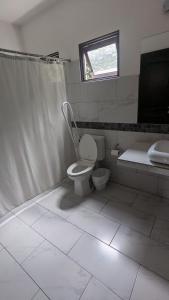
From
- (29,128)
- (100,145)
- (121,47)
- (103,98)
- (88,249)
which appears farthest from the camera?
(100,145)

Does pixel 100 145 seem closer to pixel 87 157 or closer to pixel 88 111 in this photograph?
pixel 87 157

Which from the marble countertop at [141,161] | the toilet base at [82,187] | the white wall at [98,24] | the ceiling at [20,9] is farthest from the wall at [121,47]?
the toilet base at [82,187]

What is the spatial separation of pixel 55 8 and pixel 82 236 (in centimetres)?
285

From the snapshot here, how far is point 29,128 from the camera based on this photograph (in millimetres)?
2016

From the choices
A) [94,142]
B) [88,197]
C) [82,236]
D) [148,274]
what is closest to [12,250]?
[82,236]

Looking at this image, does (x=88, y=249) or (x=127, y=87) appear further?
(x=127, y=87)

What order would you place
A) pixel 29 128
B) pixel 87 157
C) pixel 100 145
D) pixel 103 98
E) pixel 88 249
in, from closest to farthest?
pixel 88 249 → pixel 29 128 → pixel 103 98 → pixel 100 145 → pixel 87 157

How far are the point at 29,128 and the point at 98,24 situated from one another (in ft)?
4.83

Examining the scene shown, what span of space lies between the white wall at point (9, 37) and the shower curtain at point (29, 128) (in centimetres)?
108

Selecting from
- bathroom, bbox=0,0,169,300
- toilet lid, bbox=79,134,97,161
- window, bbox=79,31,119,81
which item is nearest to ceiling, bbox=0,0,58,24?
bathroom, bbox=0,0,169,300

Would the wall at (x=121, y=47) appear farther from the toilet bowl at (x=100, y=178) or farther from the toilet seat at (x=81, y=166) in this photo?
the toilet seat at (x=81, y=166)

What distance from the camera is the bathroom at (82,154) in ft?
4.29

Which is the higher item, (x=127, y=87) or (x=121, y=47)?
(x=121, y=47)

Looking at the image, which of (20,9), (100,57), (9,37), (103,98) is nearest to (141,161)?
(103,98)
